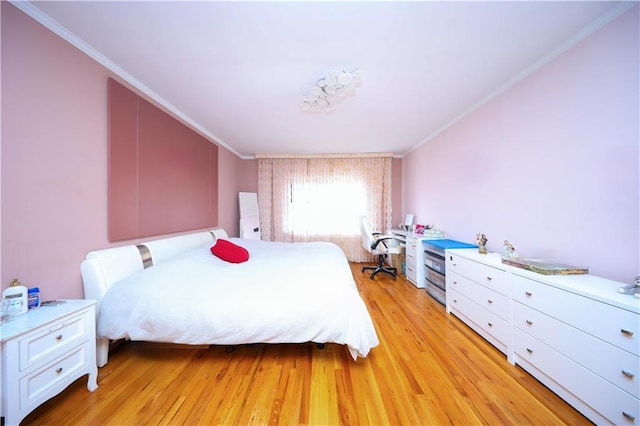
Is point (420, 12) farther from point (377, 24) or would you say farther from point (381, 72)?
point (381, 72)

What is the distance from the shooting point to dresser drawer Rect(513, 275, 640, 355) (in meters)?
1.02

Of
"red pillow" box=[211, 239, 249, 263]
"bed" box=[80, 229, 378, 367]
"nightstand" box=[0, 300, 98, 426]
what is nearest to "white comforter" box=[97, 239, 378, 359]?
"bed" box=[80, 229, 378, 367]

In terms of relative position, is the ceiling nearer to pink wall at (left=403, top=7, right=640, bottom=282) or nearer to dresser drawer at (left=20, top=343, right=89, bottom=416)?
pink wall at (left=403, top=7, right=640, bottom=282)

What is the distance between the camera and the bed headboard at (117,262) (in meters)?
1.58

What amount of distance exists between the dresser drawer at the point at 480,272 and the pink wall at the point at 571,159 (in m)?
0.42

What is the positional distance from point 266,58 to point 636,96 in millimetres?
2491

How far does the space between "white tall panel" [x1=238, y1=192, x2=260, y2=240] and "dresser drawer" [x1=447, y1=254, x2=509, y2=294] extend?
3.49m

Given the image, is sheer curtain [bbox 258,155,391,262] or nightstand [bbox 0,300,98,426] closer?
nightstand [bbox 0,300,98,426]

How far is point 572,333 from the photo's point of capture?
4.07 ft

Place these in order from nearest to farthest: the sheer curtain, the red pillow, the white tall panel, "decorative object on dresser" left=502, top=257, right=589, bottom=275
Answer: "decorative object on dresser" left=502, top=257, right=589, bottom=275 → the red pillow → the white tall panel → the sheer curtain

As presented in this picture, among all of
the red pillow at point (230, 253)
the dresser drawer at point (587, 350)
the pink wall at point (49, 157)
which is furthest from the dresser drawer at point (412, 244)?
the pink wall at point (49, 157)

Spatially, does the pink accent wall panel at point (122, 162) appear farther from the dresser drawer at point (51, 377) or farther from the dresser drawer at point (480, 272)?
the dresser drawer at point (480, 272)

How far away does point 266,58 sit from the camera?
1.76 meters

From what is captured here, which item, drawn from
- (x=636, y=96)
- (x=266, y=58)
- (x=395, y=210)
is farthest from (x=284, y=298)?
(x=395, y=210)
